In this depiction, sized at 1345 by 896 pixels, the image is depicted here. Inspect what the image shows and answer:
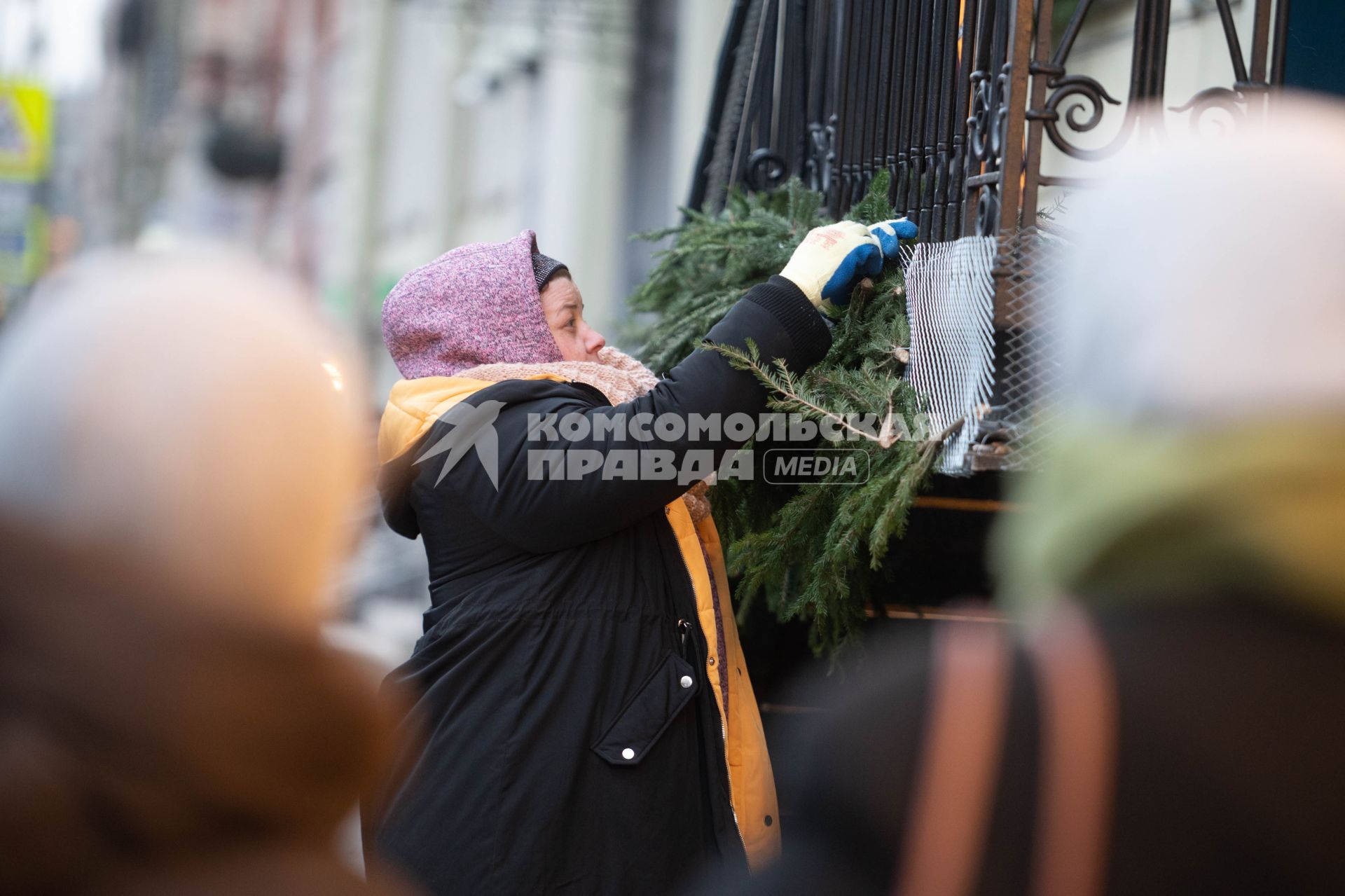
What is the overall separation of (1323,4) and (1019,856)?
3.46 m

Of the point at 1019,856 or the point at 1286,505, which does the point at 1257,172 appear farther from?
the point at 1019,856

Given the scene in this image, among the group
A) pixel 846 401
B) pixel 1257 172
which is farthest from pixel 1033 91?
pixel 1257 172

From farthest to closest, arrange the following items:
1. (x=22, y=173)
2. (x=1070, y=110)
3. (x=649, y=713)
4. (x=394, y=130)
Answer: (x=394, y=130) → (x=22, y=173) → (x=1070, y=110) → (x=649, y=713)

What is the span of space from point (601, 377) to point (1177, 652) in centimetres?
172

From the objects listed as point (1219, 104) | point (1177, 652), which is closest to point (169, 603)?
point (1177, 652)

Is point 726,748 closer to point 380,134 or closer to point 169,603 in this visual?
point 169,603

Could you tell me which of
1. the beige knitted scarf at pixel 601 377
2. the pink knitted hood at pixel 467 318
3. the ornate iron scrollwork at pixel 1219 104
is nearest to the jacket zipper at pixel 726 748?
the beige knitted scarf at pixel 601 377

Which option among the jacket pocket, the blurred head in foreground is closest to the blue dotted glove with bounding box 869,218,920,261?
the jacket pocket

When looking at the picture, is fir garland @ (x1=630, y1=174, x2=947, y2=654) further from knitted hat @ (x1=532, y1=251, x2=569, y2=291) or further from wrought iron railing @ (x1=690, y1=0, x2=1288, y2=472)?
knitted hat @ (x1=532, y1=251, x2=569, y2=291)

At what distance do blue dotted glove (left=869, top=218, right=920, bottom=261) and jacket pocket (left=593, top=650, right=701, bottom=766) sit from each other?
3.04 feet

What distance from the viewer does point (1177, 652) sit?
0.98 metres

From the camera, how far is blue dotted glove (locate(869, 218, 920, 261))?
260 centimetres

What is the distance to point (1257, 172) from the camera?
102 cm

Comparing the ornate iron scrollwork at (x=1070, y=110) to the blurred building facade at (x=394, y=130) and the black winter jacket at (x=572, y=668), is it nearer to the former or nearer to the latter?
the black winter jacket at (x=572, y=668)
